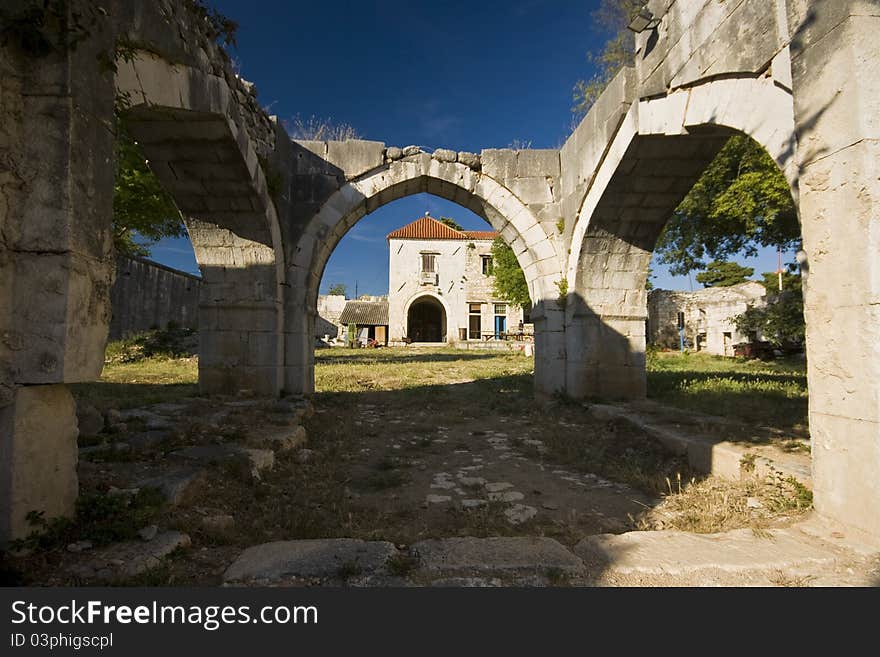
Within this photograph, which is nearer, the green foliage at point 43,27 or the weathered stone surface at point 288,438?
the green foliage at point 43,27

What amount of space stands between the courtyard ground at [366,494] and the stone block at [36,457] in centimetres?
9

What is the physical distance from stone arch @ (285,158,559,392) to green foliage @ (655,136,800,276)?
477 centimetres

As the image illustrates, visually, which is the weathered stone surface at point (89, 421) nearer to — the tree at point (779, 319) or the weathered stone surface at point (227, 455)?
the weathered stone surface at point (227, 455)

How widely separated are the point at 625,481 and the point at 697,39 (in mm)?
3752

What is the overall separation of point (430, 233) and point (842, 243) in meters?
25.3

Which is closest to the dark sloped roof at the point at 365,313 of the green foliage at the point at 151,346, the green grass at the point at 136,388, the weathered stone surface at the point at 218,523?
the green foliage at the point at 151,346

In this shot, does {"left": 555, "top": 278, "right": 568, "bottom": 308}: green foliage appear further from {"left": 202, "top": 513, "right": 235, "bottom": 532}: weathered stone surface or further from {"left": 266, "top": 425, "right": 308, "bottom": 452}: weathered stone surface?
{"left": 202, "top": 513, "right": 235, "bottom": 532}: weathered stone surface

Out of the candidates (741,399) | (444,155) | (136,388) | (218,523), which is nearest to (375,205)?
(444,155)

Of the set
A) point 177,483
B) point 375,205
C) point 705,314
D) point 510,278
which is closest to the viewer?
point 177,483

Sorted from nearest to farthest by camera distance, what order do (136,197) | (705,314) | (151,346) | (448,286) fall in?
(136,197)
(151,346)
(705,314)
(448,286)

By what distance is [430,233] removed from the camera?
26.6 metres

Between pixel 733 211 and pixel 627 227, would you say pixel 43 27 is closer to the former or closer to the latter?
pixel 627 227

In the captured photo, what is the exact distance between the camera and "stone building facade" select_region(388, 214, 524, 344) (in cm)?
2619

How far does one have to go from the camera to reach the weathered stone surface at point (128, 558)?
1.60 meters
